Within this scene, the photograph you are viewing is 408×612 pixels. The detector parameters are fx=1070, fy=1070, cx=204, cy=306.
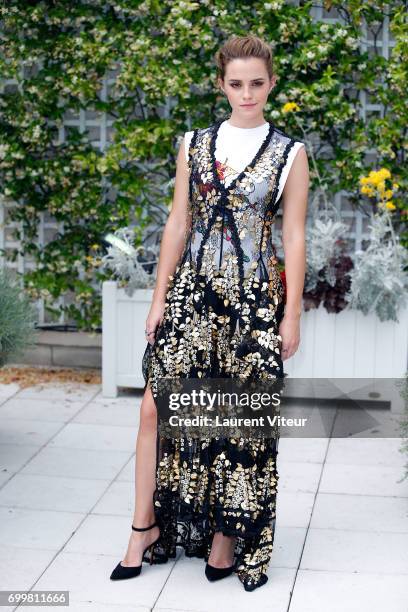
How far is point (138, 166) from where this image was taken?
545cm

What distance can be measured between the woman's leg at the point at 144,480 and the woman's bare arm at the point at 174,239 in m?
0.23

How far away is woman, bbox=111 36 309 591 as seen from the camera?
2992 mm

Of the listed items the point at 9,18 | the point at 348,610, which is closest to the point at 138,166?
the point at 9,18

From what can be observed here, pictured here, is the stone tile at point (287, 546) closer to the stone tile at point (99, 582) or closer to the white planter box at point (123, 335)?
the stone tile at point (99, 582)

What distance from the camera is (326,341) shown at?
190 inches

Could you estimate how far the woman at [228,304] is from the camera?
2992mm

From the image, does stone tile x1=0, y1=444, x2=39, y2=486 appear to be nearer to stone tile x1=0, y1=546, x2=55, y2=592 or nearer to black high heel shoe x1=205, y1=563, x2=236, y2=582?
stone tile x1=0, y1=546, x2=55, y2=592

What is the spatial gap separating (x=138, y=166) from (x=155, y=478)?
8.63 feet

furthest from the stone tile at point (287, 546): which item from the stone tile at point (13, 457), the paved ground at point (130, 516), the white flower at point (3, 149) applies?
the white flower at point (3, 149)

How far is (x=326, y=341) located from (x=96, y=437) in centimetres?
113

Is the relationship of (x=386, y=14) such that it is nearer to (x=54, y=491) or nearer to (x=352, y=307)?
(x=352, y=307)

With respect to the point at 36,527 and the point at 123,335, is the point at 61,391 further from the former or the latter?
the point at 36,527

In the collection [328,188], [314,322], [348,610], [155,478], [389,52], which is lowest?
[348,610]

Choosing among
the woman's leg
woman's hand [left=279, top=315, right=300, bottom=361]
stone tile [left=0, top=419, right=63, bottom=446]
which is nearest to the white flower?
stone tile [left=0, top=419, right=63, bottom=446]
